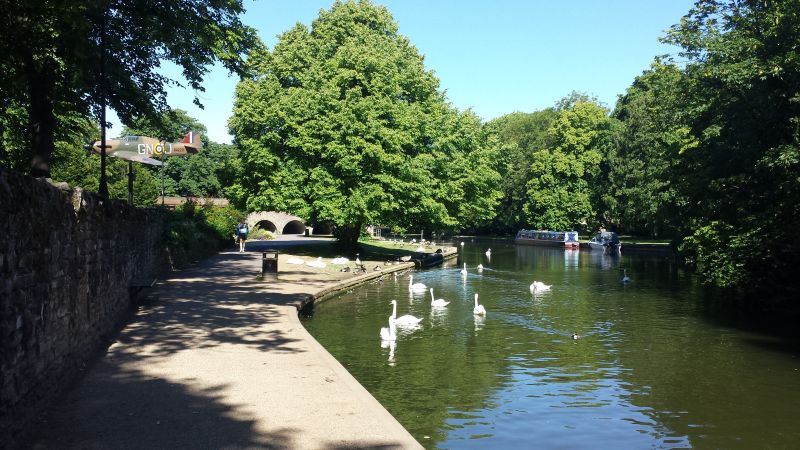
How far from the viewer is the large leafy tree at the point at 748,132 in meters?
19.4

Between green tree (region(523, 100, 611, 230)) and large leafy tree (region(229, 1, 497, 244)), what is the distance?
3653 centimetres

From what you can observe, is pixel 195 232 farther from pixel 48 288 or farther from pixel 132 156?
pixel 48 288

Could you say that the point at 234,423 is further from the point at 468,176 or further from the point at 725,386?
the point at 468,176

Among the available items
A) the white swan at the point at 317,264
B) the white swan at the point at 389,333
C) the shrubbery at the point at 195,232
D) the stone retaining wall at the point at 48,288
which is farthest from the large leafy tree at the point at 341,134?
the stone retaining wall at the point at 48,288

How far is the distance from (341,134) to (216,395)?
92.8ft

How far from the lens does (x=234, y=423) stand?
24.4 ft

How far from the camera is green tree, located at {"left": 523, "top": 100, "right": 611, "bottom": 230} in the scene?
77.1 m

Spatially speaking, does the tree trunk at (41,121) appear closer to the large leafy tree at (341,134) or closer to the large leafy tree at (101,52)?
the large leafy tree at (101,52)

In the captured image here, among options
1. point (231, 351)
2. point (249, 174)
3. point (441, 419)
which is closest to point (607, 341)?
point (441, 419)

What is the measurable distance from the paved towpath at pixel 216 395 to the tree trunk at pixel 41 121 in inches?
→ 214

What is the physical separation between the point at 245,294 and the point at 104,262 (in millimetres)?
7587

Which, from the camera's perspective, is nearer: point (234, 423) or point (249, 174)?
point (234, 423)

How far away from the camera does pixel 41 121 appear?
17188mm

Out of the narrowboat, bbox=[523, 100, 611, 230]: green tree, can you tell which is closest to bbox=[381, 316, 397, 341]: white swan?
the narrowboat
